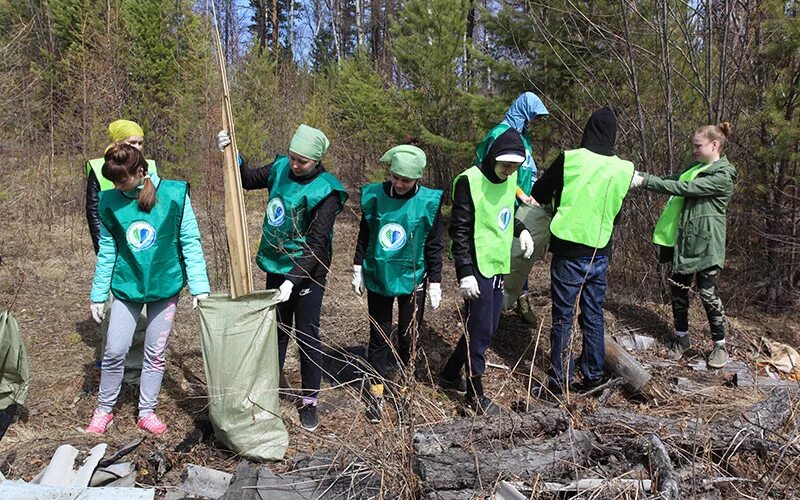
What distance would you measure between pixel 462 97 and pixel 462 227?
485 cm

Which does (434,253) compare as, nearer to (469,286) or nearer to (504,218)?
(469,286)

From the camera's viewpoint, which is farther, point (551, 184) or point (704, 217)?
point (704, 217)

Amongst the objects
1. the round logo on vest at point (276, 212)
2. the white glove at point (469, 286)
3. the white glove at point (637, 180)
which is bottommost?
the white glove at point (469, 286)

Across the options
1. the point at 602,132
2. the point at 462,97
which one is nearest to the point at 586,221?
the point at 602,132

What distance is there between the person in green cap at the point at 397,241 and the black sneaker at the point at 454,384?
0.60m

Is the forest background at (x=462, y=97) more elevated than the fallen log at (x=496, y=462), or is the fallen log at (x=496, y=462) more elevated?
the forest background at (x=462, y=97)

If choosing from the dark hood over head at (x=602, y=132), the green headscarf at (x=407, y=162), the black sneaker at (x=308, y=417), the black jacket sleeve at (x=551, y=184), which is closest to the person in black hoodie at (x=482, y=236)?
the green headscarf at (x=407, y=162)

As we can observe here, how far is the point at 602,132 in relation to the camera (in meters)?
3.64

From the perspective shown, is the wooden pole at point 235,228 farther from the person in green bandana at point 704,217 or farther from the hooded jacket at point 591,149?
the person in green bandana at point 704,217

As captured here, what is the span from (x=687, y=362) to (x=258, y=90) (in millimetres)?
10997

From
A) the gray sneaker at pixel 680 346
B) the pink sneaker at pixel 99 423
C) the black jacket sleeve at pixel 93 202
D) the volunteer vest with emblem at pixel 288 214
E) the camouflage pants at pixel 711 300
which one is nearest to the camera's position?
the pink sneaker at pixel 99 423

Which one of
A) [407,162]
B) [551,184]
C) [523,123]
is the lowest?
[551,184]

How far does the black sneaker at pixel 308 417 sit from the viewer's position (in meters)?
3.32

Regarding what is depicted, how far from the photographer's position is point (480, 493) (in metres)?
2.22
